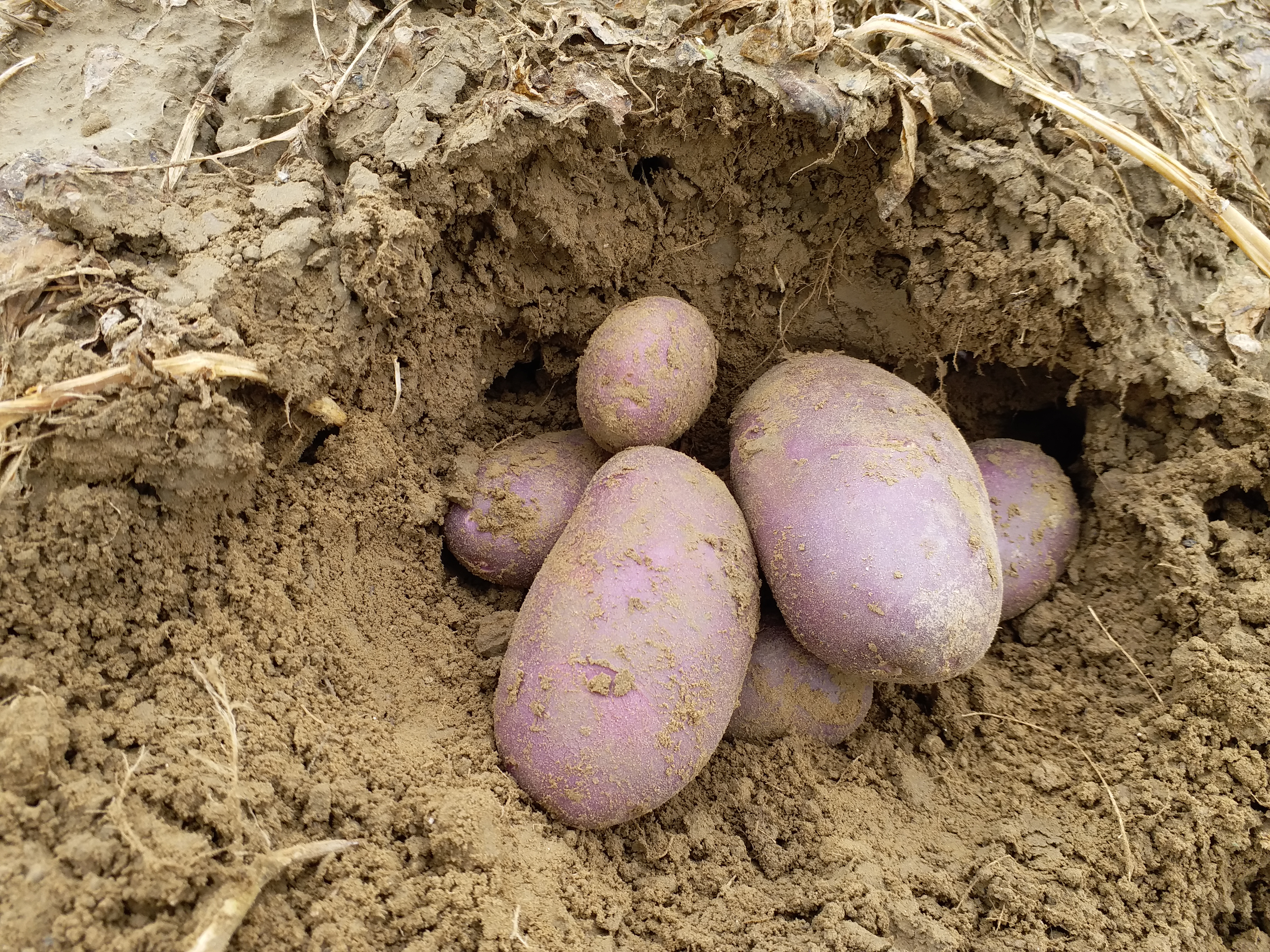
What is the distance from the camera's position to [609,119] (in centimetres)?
181

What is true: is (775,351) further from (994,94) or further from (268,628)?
(268,628)

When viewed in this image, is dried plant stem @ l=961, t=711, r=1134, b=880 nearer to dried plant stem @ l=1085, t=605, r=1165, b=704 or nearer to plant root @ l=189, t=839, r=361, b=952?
dried plant stem @ l=1085, t=605, r=1165, b=704

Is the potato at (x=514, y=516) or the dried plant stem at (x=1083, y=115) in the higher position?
the dried plant stem at (x=1083, y=115)

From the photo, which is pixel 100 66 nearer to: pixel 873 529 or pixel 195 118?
pixel 195 118

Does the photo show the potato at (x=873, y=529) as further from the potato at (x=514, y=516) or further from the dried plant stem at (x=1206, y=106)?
the dried plant stem at (x=1206, y=106)

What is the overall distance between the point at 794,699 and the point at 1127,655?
764 mm

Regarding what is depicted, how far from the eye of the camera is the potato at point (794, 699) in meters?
1.79

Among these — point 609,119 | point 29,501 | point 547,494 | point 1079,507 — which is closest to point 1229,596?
point 1079,507

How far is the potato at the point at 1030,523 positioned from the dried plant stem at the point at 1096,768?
10.4 inches

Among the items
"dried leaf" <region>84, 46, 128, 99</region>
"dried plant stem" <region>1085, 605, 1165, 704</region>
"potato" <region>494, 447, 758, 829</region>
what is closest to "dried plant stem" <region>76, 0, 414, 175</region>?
"dried leaf" <region>84, 46, 128, 99</region>

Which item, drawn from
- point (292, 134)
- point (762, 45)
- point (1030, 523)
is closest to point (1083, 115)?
point (762, 45)

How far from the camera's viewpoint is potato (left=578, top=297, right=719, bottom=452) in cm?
186

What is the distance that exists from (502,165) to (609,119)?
26cm

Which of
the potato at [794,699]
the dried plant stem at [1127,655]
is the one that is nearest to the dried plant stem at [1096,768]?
the dried plant stem at [1127,655]
